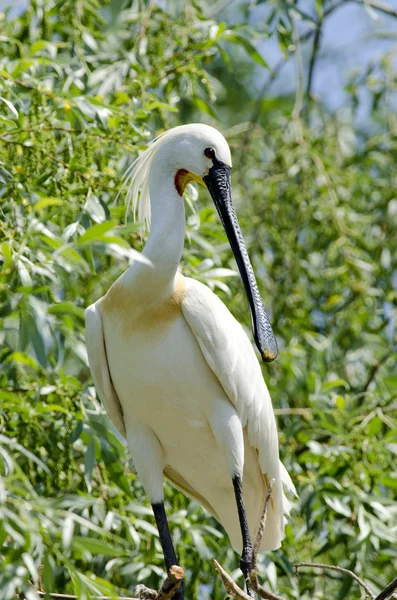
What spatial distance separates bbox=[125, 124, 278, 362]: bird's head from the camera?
11.5 feet

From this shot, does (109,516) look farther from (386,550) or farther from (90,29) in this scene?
(90,29)

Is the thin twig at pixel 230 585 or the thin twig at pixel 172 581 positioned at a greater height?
the thin twig at pixel 230 585

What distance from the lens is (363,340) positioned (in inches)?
209

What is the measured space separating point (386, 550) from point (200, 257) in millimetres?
1419

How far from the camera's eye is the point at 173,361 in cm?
342

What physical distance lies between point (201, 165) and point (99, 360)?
29.1 inches

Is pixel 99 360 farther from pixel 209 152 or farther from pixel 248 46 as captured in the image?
pixel 248 46

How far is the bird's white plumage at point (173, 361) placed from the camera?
3.41 metres

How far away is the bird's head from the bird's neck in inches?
3.9

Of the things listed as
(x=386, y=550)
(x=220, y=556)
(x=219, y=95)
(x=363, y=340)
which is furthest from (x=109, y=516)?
(x=219, y=95)

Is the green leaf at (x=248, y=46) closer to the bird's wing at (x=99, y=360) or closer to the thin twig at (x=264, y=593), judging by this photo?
the bird's wing at (x=99, y=360)

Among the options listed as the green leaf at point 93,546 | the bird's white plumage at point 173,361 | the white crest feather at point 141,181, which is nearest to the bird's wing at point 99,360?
the bird's white plumage at point 173,361

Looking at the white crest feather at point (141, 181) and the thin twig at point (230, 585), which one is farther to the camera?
the white crest feather at point (141, 181)

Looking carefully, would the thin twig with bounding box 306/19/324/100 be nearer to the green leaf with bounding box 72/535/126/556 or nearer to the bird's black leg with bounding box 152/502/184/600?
the bird's black leg with bounding box 152/502/184/600
